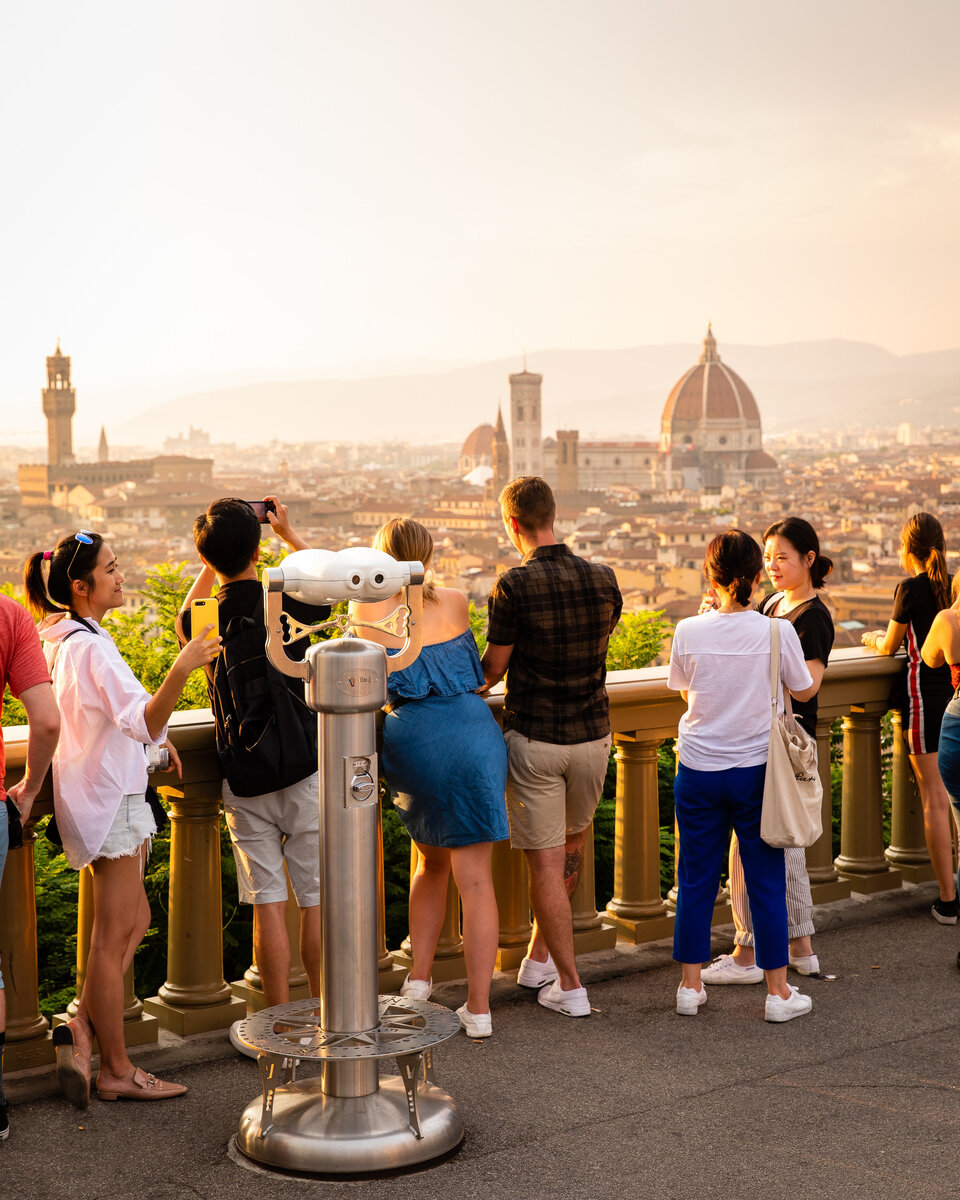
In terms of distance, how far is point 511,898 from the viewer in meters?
3.64

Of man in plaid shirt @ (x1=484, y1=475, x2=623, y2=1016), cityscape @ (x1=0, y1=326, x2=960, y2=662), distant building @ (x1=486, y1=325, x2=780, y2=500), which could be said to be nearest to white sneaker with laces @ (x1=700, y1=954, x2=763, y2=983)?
man in plaid shirt @ (x1=484, y1=475, x2=623, y2=1016)

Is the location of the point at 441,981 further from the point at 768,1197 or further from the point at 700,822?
the point at 768,1197

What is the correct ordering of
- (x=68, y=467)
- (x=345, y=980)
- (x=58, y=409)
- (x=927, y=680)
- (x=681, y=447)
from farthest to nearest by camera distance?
(x=681, y=447)
(x=58, y=409)
(x=68, y=467)
(x=927, y=680)
(x=345, y=980)

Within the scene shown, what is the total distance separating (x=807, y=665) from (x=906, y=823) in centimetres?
123

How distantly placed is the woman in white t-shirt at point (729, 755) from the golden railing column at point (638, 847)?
0.45 metres

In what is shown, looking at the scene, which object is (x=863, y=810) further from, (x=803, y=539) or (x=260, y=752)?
(x=260, y=752)

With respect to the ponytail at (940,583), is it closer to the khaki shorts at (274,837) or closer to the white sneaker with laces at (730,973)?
the white sneaker with laces at (730,973)

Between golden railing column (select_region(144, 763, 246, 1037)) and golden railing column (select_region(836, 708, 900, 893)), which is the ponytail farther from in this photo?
golden railing column (select_region(144, 763, 246, 1037))

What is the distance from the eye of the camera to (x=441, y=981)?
3.50 m

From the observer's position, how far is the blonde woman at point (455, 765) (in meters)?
3.09

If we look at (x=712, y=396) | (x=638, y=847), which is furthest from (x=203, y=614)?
(x=712, y=396)

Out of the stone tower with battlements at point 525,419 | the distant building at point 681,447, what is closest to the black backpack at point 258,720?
the distant building at point 681,447

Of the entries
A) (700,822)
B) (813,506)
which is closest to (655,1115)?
(700,822)

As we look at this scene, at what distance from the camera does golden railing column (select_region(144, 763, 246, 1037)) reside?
3.07m
